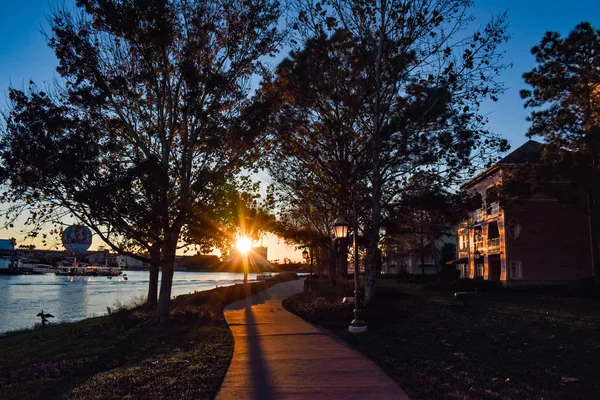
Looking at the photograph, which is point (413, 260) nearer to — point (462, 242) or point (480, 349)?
point (462, 242)

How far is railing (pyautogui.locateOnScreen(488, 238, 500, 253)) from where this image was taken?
37156 millimetres

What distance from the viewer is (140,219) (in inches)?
580

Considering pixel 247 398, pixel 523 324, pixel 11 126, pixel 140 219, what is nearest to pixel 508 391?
pixel 247 398

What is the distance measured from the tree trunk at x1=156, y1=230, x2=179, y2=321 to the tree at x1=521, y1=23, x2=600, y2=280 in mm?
19565

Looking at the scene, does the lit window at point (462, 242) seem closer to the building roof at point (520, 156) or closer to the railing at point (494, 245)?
the railing at point (494, 245)

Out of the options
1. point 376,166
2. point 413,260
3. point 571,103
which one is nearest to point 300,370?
point 376,166

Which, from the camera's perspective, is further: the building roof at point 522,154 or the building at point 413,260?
the building at point 413,260

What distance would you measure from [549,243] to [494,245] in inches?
166

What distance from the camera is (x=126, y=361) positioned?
982 centimetres

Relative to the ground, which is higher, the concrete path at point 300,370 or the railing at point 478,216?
the railing at point 478,216

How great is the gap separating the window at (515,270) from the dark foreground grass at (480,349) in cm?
1690

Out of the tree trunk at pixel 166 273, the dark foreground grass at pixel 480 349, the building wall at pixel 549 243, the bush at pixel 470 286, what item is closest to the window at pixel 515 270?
the building wall at pixel 549 243

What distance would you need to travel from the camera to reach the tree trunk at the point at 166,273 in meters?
15.8

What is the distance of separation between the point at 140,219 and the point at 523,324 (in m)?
11.5
